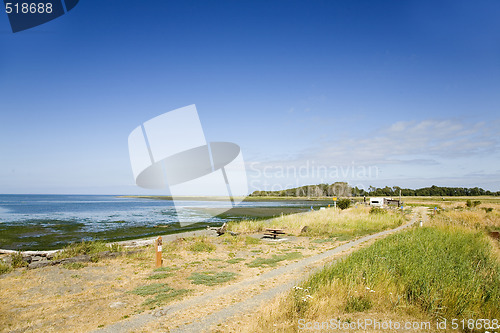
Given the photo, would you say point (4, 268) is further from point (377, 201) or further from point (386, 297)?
point (377, 201)

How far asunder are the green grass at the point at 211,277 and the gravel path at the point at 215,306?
0.77 metres

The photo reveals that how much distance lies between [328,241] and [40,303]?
15.2 m

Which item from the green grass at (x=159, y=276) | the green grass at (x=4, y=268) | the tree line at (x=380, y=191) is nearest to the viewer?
the green grass at (x=159, y=276)

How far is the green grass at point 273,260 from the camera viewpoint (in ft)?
38.6

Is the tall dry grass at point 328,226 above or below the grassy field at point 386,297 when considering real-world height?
below

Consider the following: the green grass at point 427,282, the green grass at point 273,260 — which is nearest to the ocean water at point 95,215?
the green grass at point 273,260

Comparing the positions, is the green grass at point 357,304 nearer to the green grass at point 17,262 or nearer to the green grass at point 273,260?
the green grass at point 273,260

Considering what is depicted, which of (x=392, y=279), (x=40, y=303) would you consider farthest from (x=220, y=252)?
(x=392, y=279)

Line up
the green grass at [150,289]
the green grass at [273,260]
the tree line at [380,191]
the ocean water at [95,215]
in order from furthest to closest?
1. the tree line at [380,191]
2. the ocean water at [95,215]
3. the green grass at [273,260]
4. the green grass at [150,289]

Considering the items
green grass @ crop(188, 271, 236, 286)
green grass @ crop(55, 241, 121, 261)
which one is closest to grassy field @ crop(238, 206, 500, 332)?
green grass @ crop(188, 271, 236, 286)

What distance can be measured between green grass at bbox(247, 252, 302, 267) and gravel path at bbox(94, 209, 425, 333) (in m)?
2.02

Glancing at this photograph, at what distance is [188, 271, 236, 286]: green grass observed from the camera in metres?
9.09

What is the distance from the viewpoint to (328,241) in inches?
712

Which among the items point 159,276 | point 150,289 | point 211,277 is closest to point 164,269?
point 159,276
